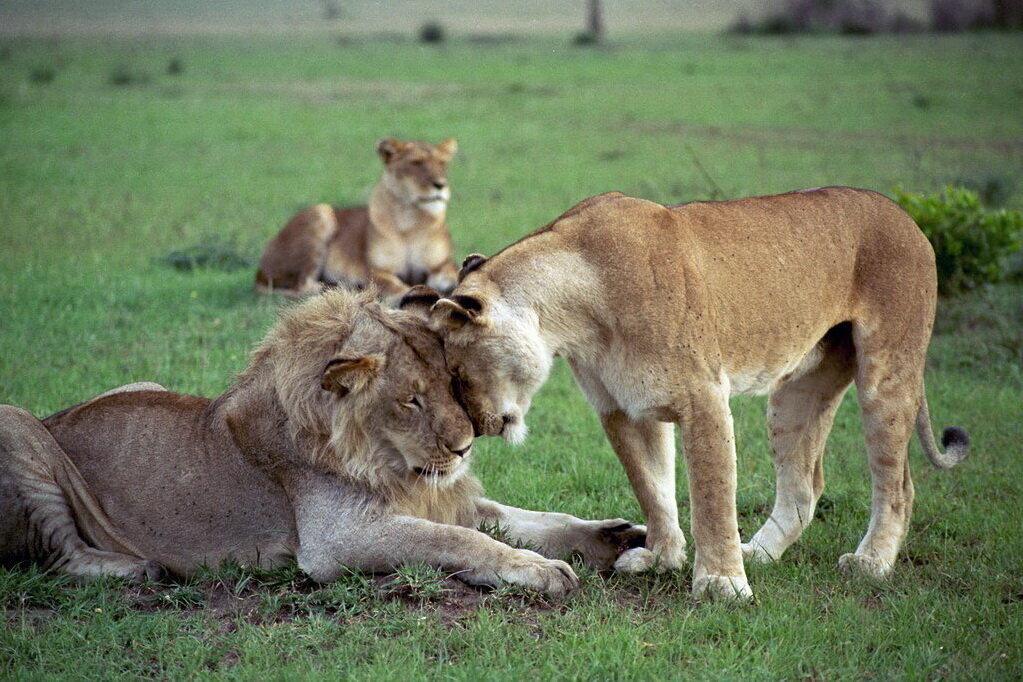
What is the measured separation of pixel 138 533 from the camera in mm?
4203

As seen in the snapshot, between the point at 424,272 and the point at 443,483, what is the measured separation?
5.43 m

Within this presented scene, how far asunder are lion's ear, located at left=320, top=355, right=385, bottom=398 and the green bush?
529cm

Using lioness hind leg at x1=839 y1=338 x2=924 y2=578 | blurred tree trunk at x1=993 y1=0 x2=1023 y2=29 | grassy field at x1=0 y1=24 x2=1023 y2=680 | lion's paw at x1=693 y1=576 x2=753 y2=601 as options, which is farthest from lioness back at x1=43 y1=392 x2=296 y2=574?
blurred tree trunk at x1=993 y1=0 x2=1023 y2=29

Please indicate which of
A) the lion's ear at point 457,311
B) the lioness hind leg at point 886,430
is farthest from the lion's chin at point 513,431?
the lioness hind leg at point 886,430

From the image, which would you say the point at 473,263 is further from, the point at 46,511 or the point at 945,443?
the point at 945,443

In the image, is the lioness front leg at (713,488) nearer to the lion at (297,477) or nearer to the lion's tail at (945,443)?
the lion at (297,477)

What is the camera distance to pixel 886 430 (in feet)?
13.8

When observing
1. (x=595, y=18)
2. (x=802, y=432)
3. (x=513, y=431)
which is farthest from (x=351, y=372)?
(x=595, y=18)

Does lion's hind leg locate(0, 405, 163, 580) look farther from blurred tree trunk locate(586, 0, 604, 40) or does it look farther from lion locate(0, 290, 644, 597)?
blurred tree trunk locate(586, 0, 604, 40)

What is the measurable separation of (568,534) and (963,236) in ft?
15.9

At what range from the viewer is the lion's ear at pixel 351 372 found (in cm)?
372

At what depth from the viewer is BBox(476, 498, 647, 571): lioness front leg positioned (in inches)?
167

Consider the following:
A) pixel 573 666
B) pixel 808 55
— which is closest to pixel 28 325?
pixel 573 666

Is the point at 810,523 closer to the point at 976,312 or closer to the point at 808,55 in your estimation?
the point at 976,312
